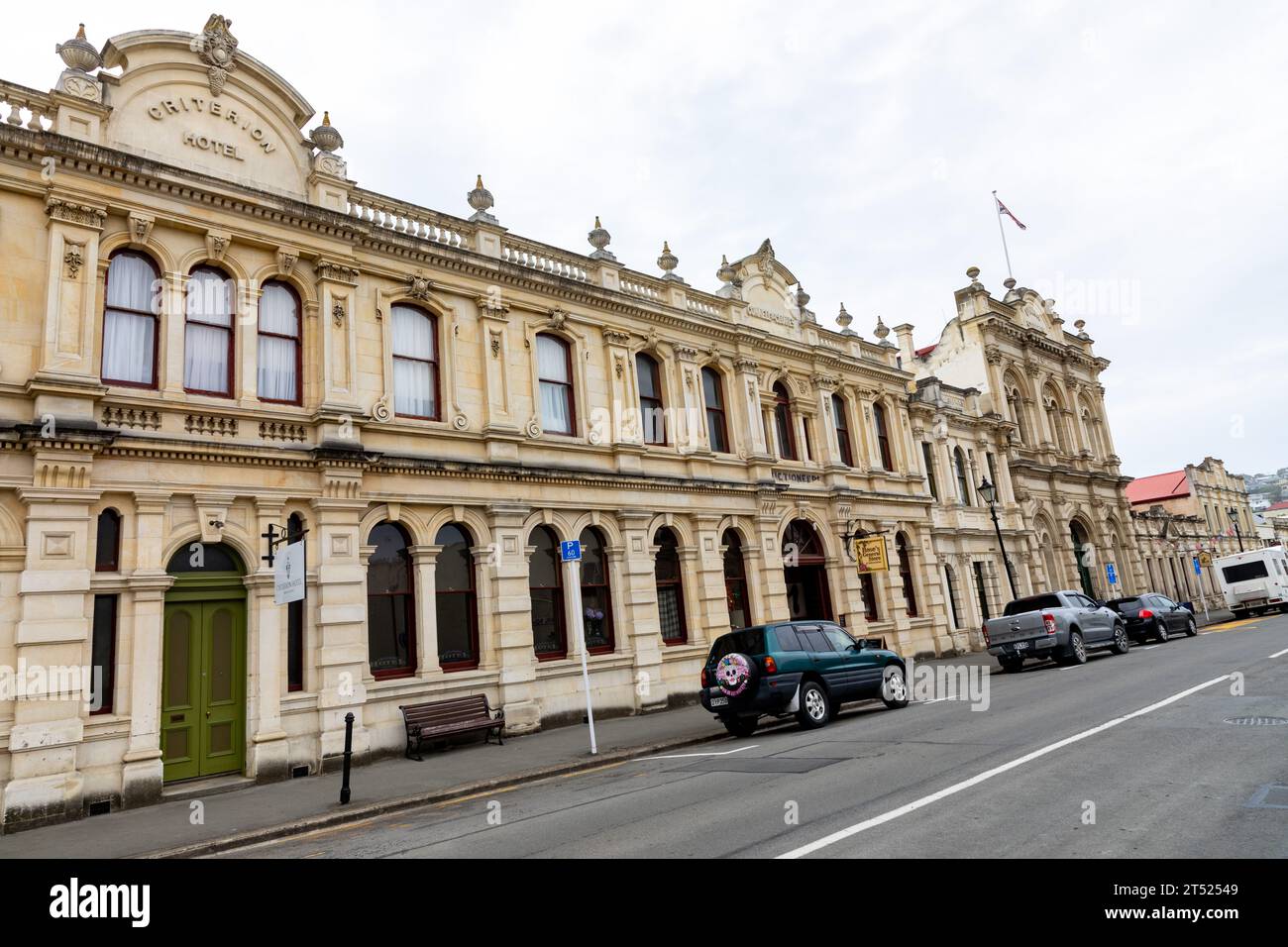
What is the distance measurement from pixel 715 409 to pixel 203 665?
49.0ft

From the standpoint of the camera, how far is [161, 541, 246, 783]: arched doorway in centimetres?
1237

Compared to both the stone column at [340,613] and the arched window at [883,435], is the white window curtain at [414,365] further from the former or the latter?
the arched window at [883,435]

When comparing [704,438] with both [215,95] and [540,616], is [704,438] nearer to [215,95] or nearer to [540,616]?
[540,616]

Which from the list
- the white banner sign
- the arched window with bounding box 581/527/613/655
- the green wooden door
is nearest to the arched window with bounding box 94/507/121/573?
the green wooden door

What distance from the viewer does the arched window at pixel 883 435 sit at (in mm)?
29172

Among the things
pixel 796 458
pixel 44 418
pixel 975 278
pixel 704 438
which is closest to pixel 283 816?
pixel 44 418

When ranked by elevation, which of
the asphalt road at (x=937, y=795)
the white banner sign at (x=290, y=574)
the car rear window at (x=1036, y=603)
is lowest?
the asphalt road at (x=937, y=795)

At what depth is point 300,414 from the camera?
14625 millimetres

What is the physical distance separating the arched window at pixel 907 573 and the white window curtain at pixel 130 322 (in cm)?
2325

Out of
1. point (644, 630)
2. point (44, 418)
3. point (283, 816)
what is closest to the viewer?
point (283, 816)

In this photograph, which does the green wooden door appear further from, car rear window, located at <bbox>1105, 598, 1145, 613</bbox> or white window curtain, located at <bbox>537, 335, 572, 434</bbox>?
car rear window, located at <bbox>1105, 598, 1145, 613</bbox>

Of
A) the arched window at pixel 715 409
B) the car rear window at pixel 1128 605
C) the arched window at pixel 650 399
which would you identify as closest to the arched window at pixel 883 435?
the arched window at pixel 715 409

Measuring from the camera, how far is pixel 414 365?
55.8 feet
